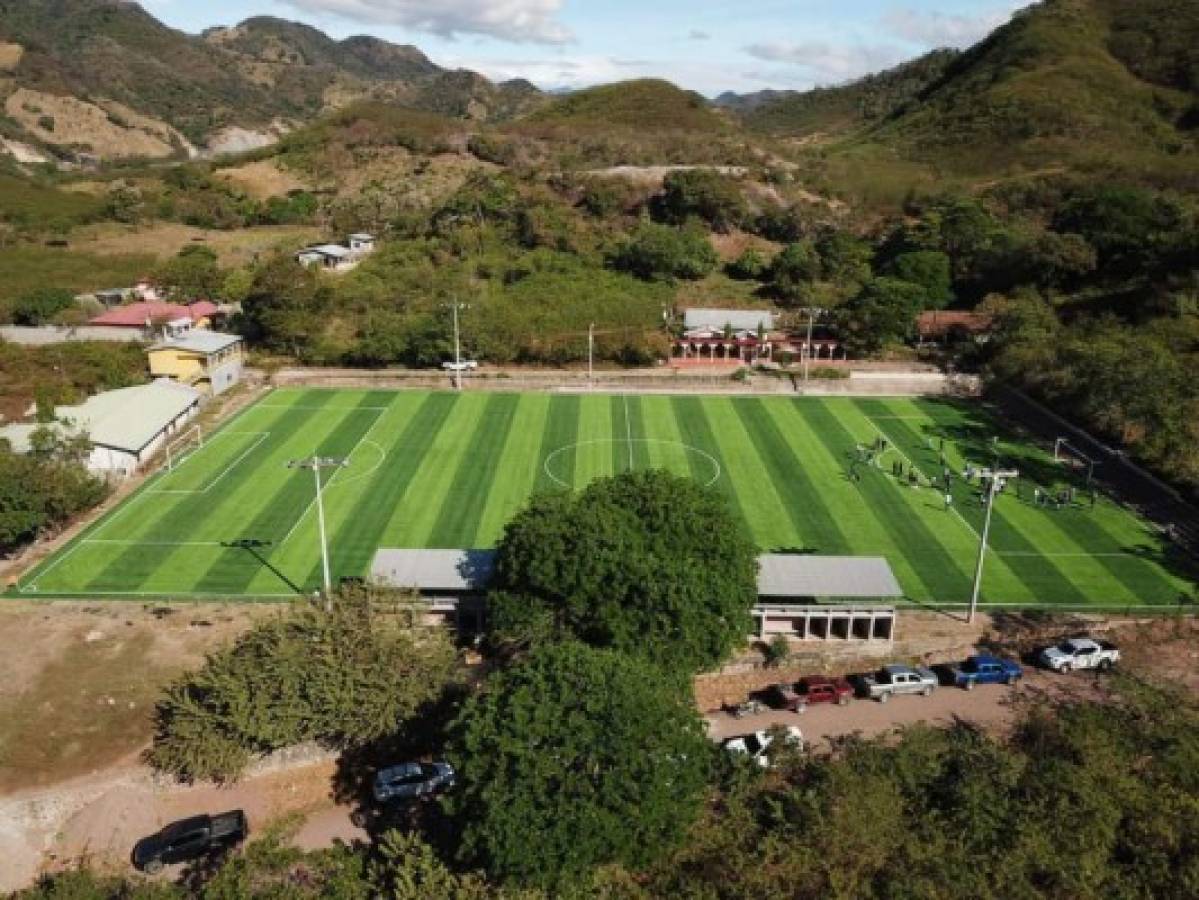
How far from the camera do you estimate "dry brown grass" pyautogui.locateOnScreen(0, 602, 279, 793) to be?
29.0 metres

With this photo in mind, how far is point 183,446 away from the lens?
5206cm

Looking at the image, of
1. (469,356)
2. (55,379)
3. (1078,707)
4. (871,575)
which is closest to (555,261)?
(469,356)

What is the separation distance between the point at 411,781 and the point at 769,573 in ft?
48.9

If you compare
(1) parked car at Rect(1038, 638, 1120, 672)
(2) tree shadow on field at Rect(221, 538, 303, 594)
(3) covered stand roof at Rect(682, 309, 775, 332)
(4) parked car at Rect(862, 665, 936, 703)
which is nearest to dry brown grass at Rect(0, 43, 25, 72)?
(3) covered stand roof at Rect(682, 309, 775, 332)

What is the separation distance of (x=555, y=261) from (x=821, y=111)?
12990cm

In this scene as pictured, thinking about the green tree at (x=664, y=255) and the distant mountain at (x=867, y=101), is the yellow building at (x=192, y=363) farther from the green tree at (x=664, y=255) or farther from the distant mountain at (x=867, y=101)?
the distant mountain at (x=867, y=101)

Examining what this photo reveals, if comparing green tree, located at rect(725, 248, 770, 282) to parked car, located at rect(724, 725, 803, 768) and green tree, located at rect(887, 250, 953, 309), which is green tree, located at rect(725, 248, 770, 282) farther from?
parked car, located at rect(724, 725, 803, 768)

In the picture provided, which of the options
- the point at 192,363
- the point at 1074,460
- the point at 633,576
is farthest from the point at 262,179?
the point at 633,576

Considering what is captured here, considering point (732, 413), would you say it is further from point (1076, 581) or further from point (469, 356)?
point (1076, 581)

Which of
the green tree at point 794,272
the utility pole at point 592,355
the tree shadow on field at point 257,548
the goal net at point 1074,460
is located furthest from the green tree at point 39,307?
the goal net at point 1074,460

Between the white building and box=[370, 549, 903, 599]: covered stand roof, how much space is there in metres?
20.4

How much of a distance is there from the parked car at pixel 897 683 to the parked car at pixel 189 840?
20442 millimetres

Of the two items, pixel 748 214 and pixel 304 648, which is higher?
→ pixel 748 214

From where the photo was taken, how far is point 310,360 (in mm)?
66938
